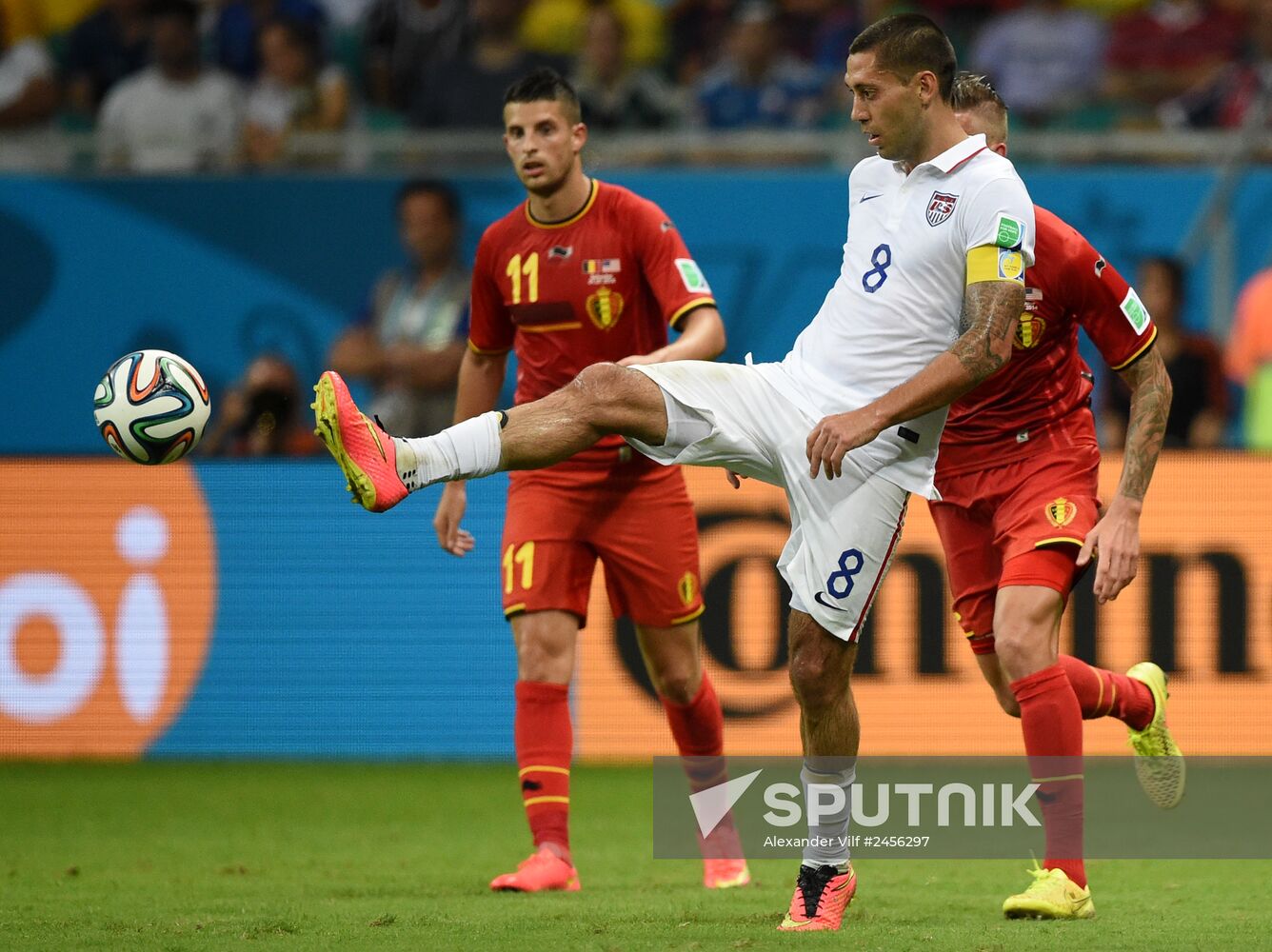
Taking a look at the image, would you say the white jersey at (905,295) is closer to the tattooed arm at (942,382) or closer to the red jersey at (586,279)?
the tattooed arm at (942,382)

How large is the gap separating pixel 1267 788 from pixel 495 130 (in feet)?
20.3

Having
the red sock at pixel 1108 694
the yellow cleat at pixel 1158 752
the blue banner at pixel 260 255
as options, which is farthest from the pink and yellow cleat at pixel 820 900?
the blue banner at pixel 260 255

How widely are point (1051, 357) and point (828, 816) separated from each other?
1.60 meters

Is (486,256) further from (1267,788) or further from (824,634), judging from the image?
(1267,788)

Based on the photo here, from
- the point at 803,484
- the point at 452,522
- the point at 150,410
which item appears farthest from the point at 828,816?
the point at 150,410

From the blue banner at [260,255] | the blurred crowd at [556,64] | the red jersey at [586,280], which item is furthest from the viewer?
the blurred crowd at [556,64]

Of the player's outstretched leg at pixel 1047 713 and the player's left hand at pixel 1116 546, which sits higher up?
the player's left hand at pixel 1116 546

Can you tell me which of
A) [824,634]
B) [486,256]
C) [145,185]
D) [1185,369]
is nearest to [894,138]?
[824,634]

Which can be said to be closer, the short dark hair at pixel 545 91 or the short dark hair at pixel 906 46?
the short dark hair at pixel 906 46

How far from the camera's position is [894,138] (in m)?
5.51

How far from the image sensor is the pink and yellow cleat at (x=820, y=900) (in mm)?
5473

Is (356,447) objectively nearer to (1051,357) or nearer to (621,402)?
(621,402)

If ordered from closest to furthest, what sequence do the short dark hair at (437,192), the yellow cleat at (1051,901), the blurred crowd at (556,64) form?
1. the yellow cleat at (1051,901)
2. the short dark hair at (437,192)
3. the blurred crowd at (556,64)

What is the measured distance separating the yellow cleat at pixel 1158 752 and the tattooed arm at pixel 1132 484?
3.32 feet
